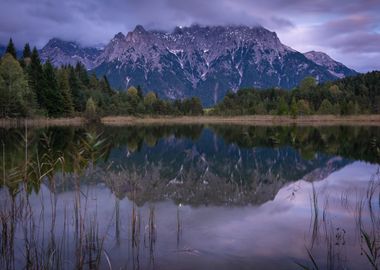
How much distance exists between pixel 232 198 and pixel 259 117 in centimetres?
9341

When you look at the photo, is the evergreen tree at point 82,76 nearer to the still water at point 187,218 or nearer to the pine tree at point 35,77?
the pine tree at point 35,77

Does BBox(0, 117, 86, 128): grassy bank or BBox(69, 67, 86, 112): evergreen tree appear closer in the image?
BBox(0, 117, 86, 128): grassy bank

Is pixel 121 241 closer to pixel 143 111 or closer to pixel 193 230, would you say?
pixel 193 230

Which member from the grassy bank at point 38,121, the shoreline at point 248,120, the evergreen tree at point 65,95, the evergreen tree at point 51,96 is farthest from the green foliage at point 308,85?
the evergreen tree at point 51,96

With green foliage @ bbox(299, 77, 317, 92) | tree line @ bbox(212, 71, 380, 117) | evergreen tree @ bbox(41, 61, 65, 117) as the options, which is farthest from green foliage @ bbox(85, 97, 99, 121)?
green foliage @ bbox(299, 77, 317, 92)

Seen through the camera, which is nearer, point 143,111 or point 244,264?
point 244,264

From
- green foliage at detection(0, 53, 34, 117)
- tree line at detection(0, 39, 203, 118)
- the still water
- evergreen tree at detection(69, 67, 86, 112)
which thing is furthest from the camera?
evergreen tree at detection(69, 67, 86, 112)

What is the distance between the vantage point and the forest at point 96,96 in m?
63.9

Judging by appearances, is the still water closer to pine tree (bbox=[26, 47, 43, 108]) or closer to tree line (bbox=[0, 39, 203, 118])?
tree line (bbox=[0, 39, 203, 118])

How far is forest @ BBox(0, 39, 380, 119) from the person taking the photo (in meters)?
63.9

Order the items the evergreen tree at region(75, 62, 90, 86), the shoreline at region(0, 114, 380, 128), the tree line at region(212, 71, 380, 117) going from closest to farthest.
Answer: the shoreline at region(0, 114, 380, 128)
the evergreen tree at region(75, 62, 90, 86)
the tree line at region(212, 71, 380, 117)

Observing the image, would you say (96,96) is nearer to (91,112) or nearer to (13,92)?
(91,112)

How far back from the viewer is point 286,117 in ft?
334

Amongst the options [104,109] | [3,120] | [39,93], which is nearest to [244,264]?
[3,120]
